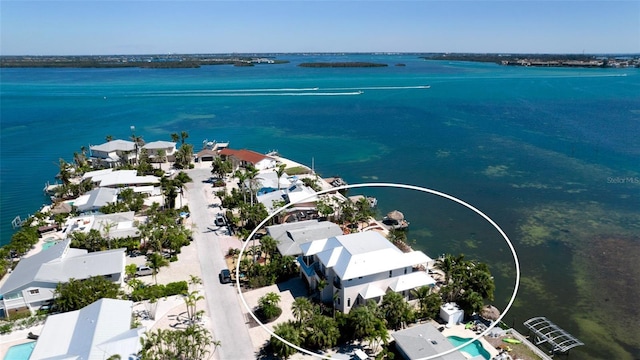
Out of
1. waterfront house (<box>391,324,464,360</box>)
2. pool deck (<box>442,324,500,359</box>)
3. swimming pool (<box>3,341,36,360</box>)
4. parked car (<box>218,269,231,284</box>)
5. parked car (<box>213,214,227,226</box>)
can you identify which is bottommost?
pool deck (<box>442,324,500,359</box>)

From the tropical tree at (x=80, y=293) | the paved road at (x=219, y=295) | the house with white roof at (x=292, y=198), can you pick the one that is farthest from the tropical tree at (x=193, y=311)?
the house with white roof at (x=292, y=198)

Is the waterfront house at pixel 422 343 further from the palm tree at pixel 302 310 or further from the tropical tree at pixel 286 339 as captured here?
the tropical tree at pixel 286 339

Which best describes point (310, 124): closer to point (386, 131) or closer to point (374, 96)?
point (386, 131)

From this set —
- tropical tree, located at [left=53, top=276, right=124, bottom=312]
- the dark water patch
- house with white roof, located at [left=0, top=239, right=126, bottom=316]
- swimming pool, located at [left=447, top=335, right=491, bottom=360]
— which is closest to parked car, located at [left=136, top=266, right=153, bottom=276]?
house with white roof, located at [left=0, top=239, right=126, bottom=316]

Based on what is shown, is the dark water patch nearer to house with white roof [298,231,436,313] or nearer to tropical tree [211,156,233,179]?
house with white roof [298,231,436,313]

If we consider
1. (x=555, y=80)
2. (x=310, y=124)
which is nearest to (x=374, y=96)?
(x=310, y=124)

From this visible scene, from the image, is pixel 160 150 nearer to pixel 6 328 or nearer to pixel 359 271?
pixel 6 328
